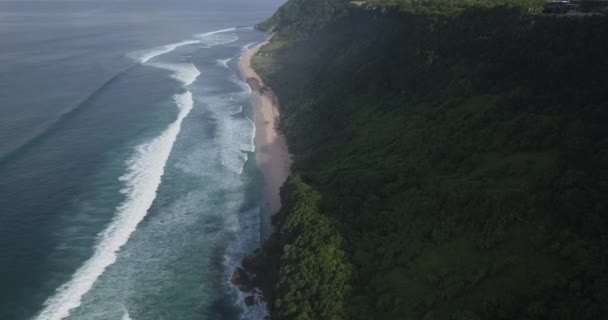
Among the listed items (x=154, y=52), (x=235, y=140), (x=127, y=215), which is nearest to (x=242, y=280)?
(x=127, y=215)

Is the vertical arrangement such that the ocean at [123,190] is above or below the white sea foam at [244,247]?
above

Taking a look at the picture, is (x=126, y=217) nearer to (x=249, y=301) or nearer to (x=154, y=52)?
(x=249, y=301)

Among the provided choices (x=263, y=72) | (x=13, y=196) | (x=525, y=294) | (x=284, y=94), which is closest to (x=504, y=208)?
(x=525, y=294)

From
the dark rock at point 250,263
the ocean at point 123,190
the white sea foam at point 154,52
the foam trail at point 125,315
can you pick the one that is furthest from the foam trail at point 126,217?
the white sea foam at point 154,52

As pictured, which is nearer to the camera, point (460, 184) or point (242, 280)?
point (460, 184)

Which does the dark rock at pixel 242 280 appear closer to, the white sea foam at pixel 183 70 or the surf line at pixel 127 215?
the surf line at pixel 127 215

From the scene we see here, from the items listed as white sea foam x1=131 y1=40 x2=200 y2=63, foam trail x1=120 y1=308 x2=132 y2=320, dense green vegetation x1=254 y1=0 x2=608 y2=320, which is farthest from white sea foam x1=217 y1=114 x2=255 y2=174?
white sea foam x1=131 y1=40 x2=200 y2=63

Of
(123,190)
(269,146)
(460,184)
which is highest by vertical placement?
(460,184)

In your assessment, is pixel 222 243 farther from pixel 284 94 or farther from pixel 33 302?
pixel 284 94
